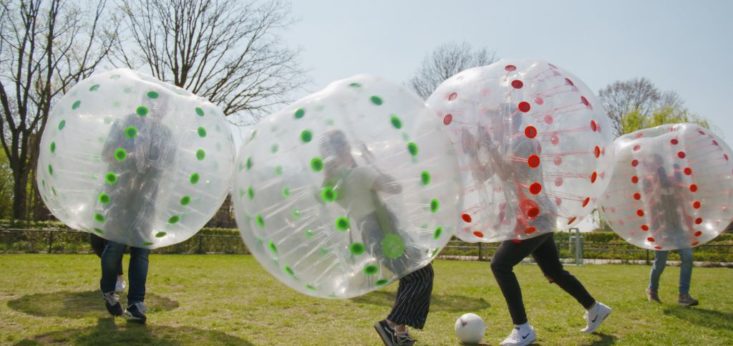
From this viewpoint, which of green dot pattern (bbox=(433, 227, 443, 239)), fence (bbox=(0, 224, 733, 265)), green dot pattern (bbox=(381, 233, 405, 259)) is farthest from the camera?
fence (bbox=(0, 224, 733, 265))

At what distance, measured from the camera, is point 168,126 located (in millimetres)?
4266

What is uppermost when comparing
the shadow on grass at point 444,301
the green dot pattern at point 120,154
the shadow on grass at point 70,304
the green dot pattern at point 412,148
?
the green dot pattern at point 412,148

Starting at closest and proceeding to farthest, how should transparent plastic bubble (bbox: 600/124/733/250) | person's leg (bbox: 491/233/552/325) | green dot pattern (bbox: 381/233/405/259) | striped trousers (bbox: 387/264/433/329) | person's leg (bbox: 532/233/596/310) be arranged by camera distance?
1. green dot pattern (bbox: 381/233/405/259)
2. striped trousers (bbox: 387/264/433/329)
3. person's leg (bbox: 491/233/552/325)
4. person's leg (bbox: 532/233/596/310)
5. transparent plastic bubble (bbox: 600/124/733/250)

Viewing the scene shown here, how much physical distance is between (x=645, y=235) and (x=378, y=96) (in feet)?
13.9

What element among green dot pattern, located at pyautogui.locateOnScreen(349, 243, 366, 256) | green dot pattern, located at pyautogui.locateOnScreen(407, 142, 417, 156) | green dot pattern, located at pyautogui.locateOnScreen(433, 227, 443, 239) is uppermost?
green dot pattern, located at pyautogui.locateOnScreen(407, 142, 417, 156)

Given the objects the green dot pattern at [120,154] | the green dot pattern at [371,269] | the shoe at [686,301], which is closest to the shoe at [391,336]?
the green dot pattern at [371,269]

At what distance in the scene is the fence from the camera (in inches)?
695

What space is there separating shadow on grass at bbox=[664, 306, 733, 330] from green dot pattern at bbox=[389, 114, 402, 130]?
14.1ft

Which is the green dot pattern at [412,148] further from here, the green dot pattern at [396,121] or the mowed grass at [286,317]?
the mowed grass at [286,317]

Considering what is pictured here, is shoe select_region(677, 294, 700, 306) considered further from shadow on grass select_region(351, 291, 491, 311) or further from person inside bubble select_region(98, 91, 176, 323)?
person inside bubble select_region(98, 91, 176, 323)

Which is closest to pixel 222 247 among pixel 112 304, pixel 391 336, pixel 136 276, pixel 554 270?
pixel 112 304

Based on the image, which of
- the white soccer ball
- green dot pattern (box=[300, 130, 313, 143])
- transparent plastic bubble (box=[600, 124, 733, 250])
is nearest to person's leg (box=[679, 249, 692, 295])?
transparent plastic bubble (box=[600, 124, 733, 250])

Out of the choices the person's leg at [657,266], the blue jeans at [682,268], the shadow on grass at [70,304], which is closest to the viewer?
the shadow on grass at [70,304]

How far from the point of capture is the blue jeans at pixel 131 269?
4.88 meters
